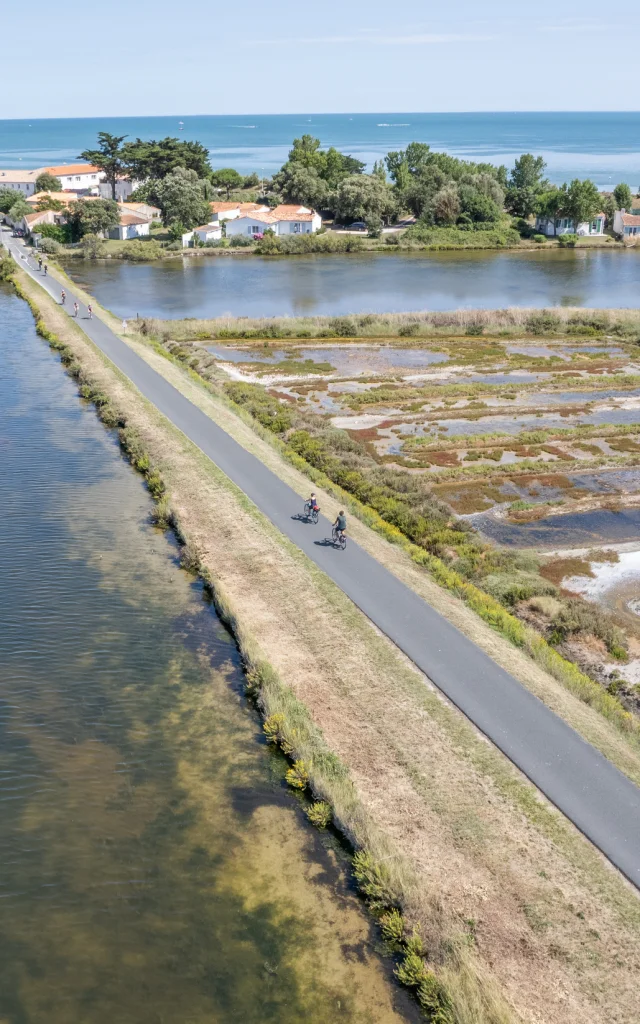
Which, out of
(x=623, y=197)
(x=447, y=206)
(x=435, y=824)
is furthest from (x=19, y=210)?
(x=435, y=824)

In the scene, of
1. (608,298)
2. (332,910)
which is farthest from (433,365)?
(332,910)

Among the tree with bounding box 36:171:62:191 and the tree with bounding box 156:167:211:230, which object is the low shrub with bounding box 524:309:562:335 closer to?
the tree with bounding box 156:167:211:230

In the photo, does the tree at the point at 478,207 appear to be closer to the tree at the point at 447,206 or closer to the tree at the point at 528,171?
the tree at the point at 447,206

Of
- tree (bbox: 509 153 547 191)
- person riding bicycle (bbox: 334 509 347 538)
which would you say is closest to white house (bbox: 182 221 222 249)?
tree (bbox: 509 153 547 191)

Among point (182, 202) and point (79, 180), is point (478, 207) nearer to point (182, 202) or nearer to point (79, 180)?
point (182, 202)

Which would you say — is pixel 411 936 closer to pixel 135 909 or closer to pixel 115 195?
pixel 135 909

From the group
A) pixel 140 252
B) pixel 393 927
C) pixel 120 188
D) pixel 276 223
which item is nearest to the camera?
pixel 393 927
